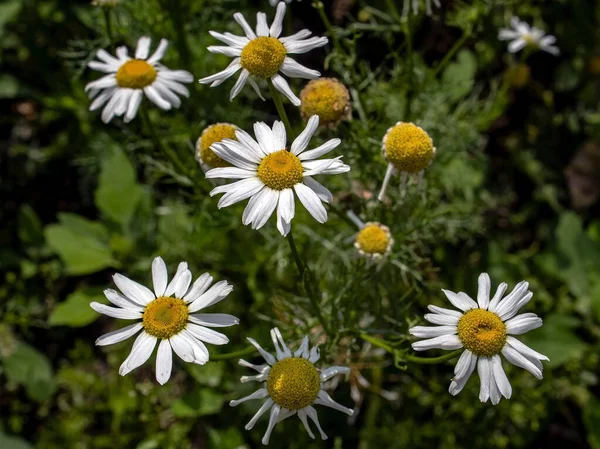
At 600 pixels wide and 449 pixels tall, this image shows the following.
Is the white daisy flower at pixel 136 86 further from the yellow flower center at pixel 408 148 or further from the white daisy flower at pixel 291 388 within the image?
the white daisy flower at pixel 291 388

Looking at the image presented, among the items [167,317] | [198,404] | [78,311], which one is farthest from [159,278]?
[78,311]

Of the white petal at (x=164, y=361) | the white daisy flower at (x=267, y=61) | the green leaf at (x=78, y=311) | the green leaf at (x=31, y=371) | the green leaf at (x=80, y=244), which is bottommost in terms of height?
the green leaf at (x=31, y=371)

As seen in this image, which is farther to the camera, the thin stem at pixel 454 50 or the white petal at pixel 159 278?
the thin stem at pixel 454 50

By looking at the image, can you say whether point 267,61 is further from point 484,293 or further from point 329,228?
point 329,228

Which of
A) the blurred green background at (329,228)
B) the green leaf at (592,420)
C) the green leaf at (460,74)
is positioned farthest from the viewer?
the green leaf at (460,74)

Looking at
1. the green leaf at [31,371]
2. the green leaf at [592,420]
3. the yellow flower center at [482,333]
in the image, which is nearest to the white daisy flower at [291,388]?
the yellow flower center at [482,333]

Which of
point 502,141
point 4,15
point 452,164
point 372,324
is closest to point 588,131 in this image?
point 502,141

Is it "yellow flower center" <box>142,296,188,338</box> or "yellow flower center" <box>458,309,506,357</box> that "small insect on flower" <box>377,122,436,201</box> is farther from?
"yellow flower center" <box>142,296,188,338</box>
